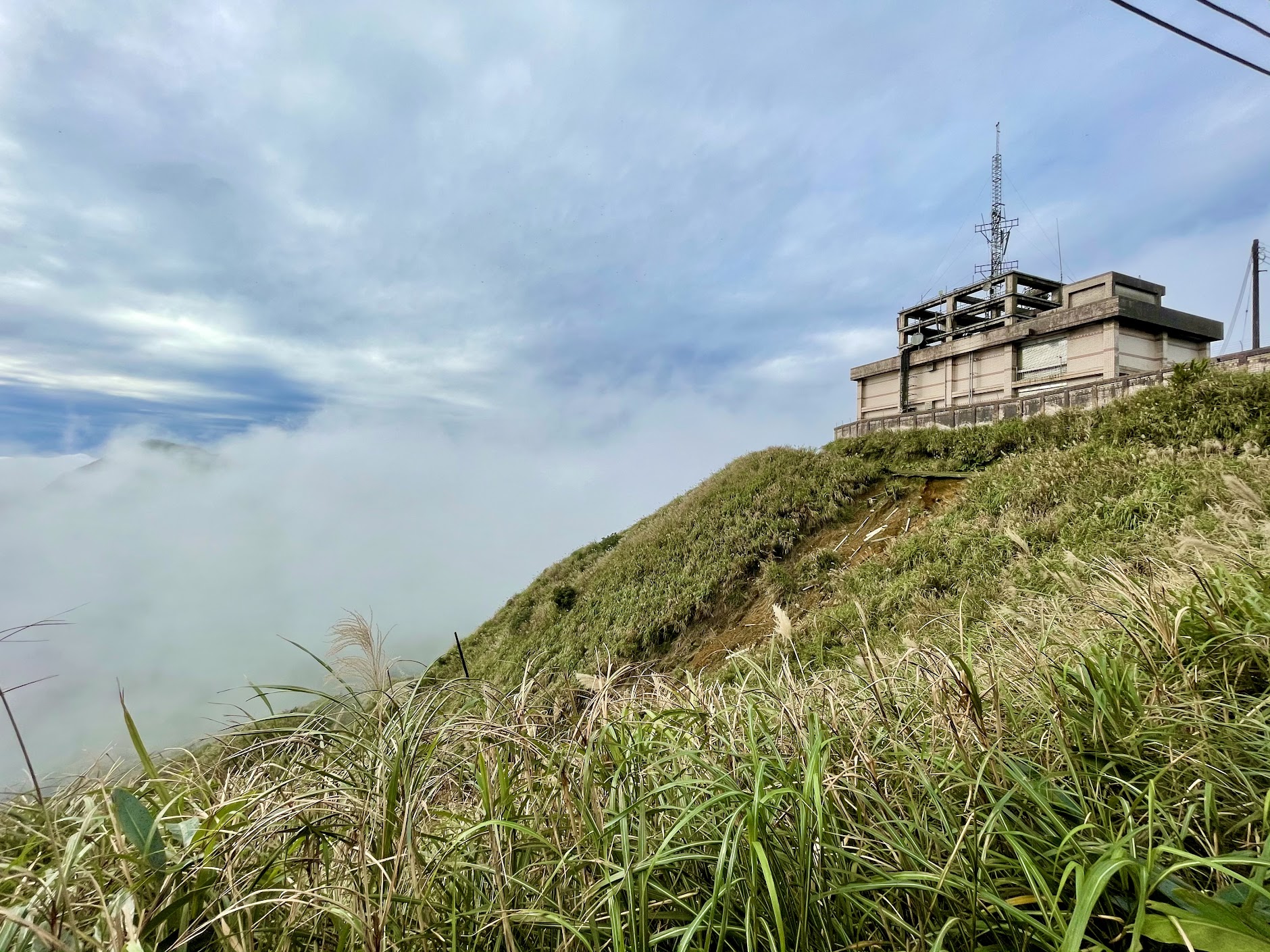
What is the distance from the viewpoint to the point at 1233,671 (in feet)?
9.11

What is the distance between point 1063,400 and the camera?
1350cm

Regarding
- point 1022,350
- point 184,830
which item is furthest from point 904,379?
point 184,830

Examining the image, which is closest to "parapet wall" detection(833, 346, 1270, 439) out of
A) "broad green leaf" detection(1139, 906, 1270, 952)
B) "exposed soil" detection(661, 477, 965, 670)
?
"exposed soil" detection(661, 477, 965, 670)

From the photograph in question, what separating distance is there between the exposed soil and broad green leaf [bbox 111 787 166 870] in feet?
29.8

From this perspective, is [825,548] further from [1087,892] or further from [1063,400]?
[1087,892]

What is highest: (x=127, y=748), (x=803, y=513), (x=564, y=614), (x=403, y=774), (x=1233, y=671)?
(x=803, y=513)

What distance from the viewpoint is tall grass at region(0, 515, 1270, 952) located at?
143 cm

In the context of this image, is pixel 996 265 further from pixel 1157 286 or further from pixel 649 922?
pixel 649 922

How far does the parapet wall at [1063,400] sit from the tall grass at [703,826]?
1106 centimetres

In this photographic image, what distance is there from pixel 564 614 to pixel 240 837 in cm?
1438

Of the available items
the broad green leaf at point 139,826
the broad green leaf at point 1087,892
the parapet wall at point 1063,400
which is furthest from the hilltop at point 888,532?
the broad green leaf at point 139,826

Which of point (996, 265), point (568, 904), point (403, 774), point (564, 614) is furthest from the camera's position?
point (996, 265)

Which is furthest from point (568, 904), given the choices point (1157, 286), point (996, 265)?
point (996, 265)

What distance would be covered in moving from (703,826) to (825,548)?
11000mm
